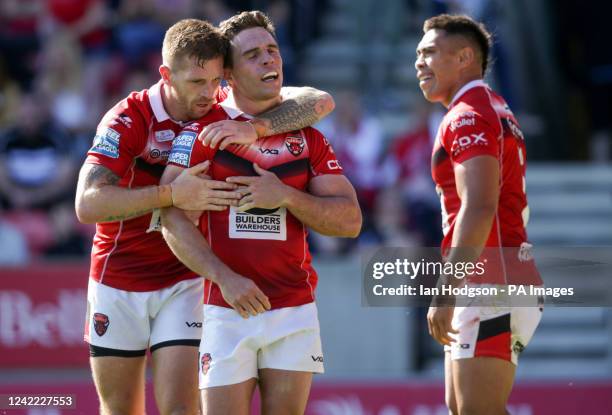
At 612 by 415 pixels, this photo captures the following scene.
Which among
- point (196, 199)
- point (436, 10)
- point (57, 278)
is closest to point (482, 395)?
point (196, 199)

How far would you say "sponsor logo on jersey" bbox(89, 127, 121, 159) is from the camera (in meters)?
5.82

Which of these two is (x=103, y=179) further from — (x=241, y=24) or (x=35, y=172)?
(x=35, y=172)

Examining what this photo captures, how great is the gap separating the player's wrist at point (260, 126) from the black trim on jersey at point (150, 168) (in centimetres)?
70

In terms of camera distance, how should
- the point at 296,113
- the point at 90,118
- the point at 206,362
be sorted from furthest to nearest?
the point at 90,118
the point at 296,113
the point at 206,362

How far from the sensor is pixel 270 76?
5.70m

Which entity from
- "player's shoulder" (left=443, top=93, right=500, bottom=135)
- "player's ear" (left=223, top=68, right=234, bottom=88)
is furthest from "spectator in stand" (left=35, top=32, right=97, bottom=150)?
"player's shoulder" (left=443, top=93, right=500, bottom=135)

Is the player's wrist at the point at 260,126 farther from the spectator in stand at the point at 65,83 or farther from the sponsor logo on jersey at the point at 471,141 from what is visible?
the spectator in stand at the point at 65,83

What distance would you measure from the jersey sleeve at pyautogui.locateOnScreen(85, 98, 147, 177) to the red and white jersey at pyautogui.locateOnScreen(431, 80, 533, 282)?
1.61m

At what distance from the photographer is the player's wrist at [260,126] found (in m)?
5.56

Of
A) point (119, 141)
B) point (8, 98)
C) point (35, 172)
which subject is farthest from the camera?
point (8, 98)

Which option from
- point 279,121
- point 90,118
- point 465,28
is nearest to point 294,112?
point 279,121

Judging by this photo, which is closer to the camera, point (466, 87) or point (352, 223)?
point (352, 223)

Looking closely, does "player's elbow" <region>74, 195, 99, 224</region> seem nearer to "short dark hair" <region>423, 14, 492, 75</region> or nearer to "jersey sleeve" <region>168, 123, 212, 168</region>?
"jersey sleeve" <region>168, 123, 212, 168</region>

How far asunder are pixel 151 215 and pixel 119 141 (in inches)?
19.0
